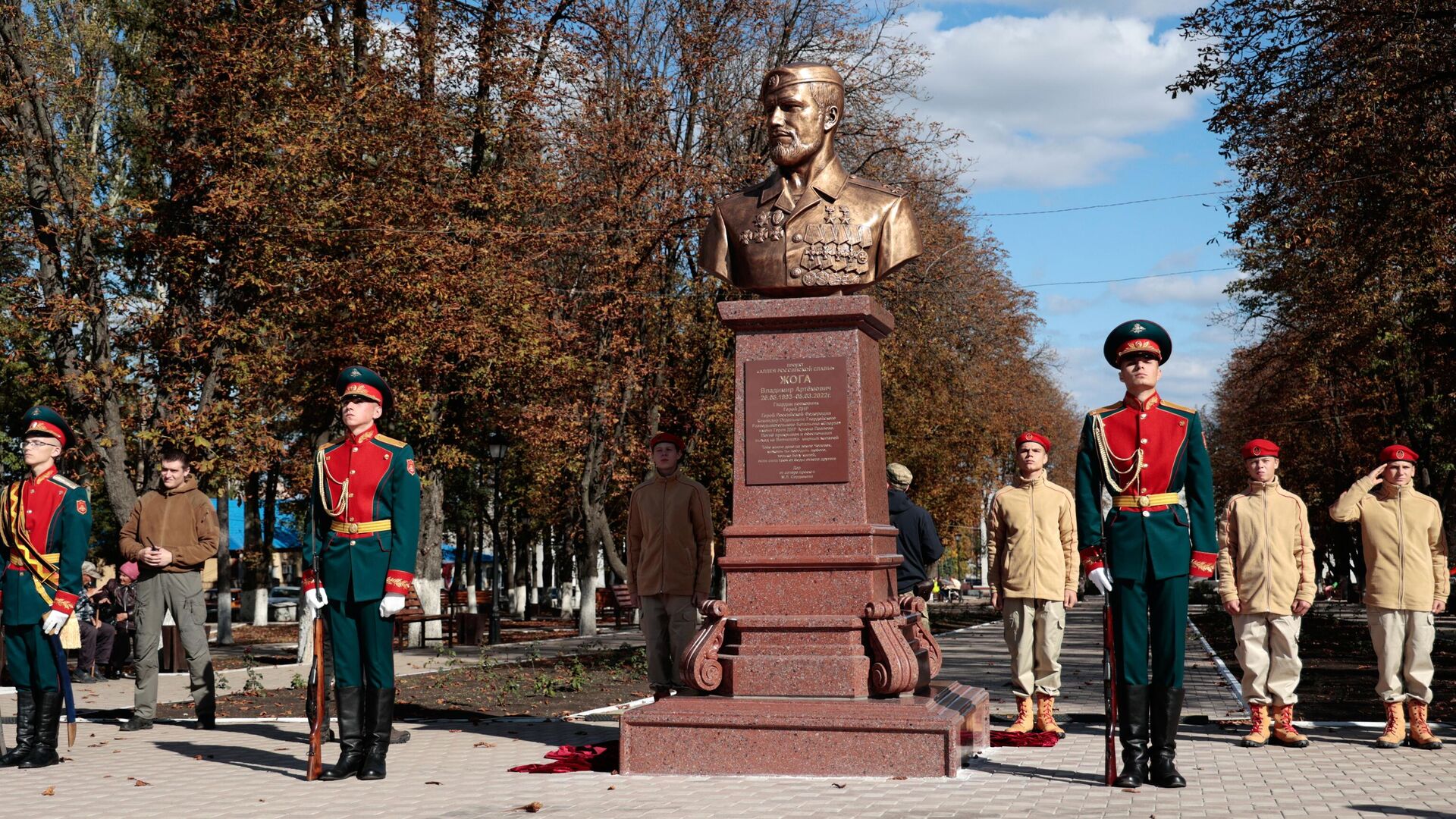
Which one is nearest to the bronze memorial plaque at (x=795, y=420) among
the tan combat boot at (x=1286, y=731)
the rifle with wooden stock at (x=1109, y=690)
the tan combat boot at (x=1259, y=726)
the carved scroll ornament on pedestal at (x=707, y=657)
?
the carved scroll ornament on pedestal at (x=707, y=657)

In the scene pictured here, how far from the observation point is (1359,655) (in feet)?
66.6

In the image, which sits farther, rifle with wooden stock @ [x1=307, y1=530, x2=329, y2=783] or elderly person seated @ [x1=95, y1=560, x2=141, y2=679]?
elderly person seated @ [x1=95, y1=560, x2=141, y2=679]

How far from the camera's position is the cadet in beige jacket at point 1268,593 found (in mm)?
10227

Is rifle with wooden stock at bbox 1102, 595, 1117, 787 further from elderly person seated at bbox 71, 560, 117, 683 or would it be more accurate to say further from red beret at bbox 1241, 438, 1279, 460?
elderly person seated at bbox 71, 560, 117, 683

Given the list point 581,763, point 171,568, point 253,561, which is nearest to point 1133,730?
point 581,763

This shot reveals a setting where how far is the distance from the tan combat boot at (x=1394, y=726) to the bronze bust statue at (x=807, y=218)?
428 cm

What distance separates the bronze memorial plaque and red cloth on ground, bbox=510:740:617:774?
181cm

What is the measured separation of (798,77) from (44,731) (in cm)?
612

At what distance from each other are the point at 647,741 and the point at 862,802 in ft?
5.50

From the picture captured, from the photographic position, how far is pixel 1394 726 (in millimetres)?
10125

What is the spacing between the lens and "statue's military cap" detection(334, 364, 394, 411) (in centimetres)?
888

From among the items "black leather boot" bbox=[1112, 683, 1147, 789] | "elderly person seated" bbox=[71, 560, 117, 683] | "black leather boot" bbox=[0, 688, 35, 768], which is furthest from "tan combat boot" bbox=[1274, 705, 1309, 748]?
"elderly person seated" bbox=[71, 560, 117, 683]

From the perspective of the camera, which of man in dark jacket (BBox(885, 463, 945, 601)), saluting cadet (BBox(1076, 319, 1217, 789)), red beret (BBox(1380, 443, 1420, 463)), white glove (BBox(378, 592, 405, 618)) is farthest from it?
man in dark jacket (BBox(885, 463, 945, 601))

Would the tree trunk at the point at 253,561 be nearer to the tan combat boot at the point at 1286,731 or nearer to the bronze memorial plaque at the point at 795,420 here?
the bronze memorial plaque at the point at 795,420
